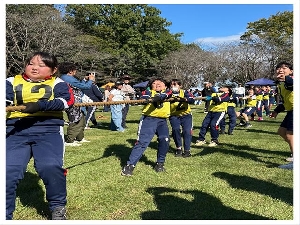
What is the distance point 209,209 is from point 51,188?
1.79 m

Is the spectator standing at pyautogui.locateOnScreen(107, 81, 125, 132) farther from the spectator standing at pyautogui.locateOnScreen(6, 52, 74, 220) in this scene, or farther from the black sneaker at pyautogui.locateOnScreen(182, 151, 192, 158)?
the spectator standing at pyautogui.locateOnScreen(6, 52, 74, 220)

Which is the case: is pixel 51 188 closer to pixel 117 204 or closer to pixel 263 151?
pixel 117 204

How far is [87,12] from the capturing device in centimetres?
4522

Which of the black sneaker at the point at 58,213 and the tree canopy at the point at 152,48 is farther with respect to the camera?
the tree canopy at the point at 152,48

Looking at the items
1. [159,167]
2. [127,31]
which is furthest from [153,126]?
[127,31]

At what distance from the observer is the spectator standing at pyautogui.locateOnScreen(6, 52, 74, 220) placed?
3.38m

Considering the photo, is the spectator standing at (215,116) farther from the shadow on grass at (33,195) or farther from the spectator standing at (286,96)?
the shadow on grass at (33,195)

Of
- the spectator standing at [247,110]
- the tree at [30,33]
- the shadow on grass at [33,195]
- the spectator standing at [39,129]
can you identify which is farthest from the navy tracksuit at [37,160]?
the tree at [30,33]

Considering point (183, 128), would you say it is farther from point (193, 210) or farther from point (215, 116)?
point (193, 210)

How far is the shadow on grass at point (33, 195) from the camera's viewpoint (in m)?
3.99

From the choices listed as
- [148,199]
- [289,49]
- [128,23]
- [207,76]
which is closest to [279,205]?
[148,199]

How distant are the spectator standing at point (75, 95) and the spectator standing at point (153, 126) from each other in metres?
1.84
